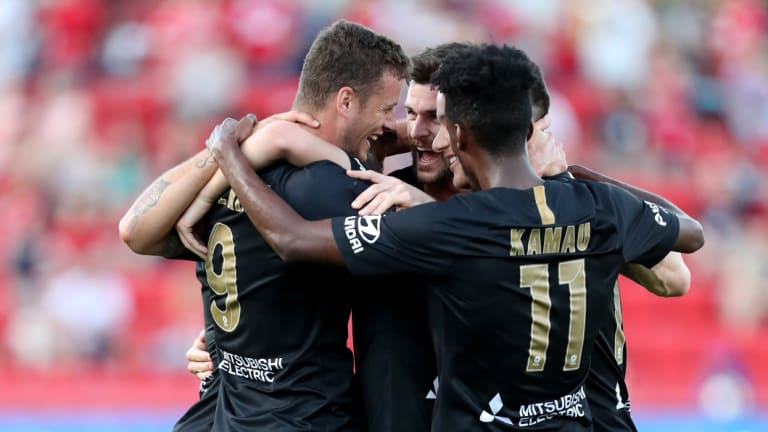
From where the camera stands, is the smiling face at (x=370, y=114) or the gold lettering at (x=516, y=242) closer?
the gold lettering at (x=516, y=242)

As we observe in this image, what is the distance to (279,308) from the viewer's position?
184 inches

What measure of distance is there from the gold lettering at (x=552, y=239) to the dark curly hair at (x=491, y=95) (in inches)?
11.8

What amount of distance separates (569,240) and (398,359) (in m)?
0.78

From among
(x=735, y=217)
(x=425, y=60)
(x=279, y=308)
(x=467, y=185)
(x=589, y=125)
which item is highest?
(x=589, y=125)

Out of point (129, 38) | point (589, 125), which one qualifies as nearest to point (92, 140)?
point (129, 38)

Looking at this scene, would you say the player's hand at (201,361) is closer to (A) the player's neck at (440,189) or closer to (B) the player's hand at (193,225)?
(B) the player's hand at (193,225)

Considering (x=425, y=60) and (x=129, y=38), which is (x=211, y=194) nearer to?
(x=425, y=60)

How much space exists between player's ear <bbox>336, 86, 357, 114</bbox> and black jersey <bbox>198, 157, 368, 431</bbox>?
247 millimetres

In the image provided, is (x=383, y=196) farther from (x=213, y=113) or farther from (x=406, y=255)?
(x=213, y=113)

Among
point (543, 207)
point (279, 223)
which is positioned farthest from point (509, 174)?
point (279, 223)

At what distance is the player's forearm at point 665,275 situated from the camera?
16.5 feet

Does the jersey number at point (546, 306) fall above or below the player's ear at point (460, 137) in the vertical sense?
below

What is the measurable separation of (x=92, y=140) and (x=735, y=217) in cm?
664

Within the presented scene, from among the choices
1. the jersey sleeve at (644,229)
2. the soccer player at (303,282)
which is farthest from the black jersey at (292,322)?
the jersey sleeve at (644,229)
